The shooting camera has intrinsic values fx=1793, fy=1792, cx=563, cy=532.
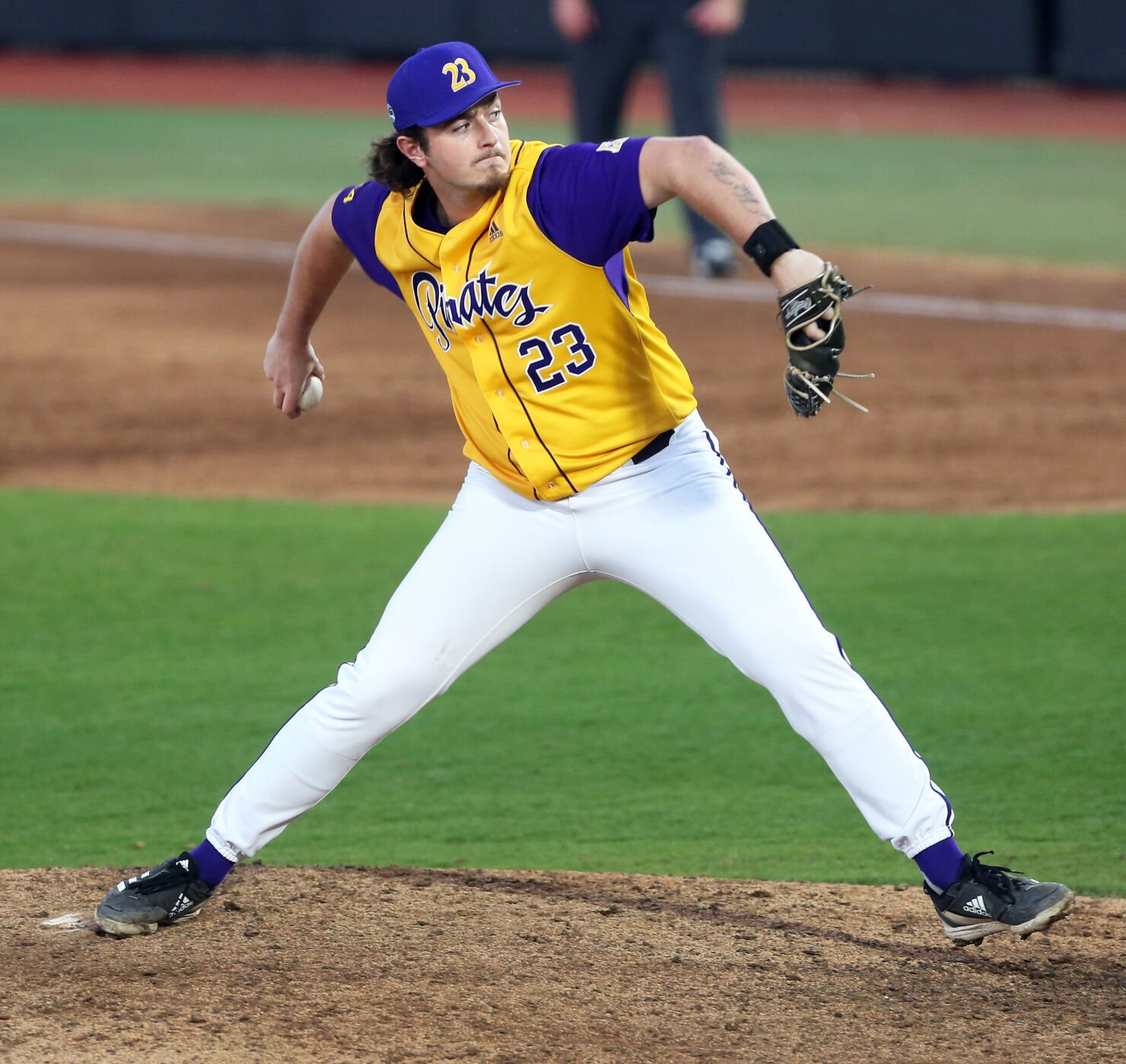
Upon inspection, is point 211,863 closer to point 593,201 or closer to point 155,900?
point 155,900

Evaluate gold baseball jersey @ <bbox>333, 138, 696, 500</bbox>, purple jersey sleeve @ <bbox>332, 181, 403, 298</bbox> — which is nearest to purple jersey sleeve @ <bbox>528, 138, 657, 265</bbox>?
gold baseball jersey @ <bbox>333, 138, 696, 500</bbox>

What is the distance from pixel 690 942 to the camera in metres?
3.62

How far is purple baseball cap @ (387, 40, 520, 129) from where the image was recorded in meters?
3.29

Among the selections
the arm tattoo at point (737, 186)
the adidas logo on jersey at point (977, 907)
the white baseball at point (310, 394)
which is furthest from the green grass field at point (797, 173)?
the arm tattoo at point (737, 186)

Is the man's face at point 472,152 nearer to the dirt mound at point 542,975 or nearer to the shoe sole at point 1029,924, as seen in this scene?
the dirt mound at point 542,975

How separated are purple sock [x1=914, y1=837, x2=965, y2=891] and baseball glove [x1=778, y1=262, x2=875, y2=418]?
893 mm

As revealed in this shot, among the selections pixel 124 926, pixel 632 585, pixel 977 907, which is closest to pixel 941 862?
pixel 977 907

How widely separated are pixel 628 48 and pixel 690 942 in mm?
9481

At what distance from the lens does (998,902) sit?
3.31 m

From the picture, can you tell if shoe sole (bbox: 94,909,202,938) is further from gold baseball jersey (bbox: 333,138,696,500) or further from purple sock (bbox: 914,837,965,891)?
purple sock (bbox: 914,837,965,891)

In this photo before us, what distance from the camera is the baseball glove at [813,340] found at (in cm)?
291

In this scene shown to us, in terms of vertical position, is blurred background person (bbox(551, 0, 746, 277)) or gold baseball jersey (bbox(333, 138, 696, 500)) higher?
gold baseball jersey (bbox(333, 138, 696, 500))

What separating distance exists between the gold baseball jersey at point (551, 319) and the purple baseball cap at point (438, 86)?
147mm

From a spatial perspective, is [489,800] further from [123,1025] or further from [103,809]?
[123,1025]
